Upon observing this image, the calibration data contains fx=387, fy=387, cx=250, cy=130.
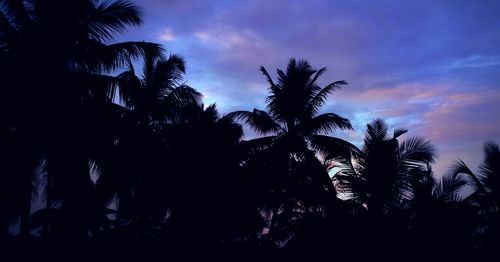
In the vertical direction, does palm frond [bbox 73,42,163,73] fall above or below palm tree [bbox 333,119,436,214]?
above

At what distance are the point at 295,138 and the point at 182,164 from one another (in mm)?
5657

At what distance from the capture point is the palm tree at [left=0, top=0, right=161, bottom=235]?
9.93 metres

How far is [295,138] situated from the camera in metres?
17.7

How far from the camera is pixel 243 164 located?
17.5 metres

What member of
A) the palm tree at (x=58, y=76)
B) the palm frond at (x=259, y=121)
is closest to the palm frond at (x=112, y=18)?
the palm tree at (x=58, y=76)

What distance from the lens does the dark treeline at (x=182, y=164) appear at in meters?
10.1

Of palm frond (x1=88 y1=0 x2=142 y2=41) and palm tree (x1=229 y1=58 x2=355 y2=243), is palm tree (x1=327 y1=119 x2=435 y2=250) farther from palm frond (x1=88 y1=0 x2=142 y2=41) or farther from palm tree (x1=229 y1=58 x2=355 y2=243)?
palm frond (x1=88 y1=0 x2=142 y2=41)

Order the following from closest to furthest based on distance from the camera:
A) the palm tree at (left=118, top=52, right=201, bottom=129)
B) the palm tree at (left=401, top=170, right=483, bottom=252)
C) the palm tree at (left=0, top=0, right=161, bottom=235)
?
the palm tree at (left=0, top=0, right=161, bottom=235), the palm tree at (left=401, top=170, right=483, bottom=252), the palm tree at (left=118, top=52, right=201, bottom=129)

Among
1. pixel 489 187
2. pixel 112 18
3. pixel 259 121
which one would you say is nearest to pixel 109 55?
pixel 112 18

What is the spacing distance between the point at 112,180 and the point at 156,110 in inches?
178

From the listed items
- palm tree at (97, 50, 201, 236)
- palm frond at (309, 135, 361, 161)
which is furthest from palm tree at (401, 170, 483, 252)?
palm tree at (97, 50, 201, 236)

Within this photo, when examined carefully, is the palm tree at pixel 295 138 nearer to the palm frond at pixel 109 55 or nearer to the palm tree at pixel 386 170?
the palm tree at pixel 386 170

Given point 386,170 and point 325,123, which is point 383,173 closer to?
point 386,170

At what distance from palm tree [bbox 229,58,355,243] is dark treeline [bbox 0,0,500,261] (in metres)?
0.06
